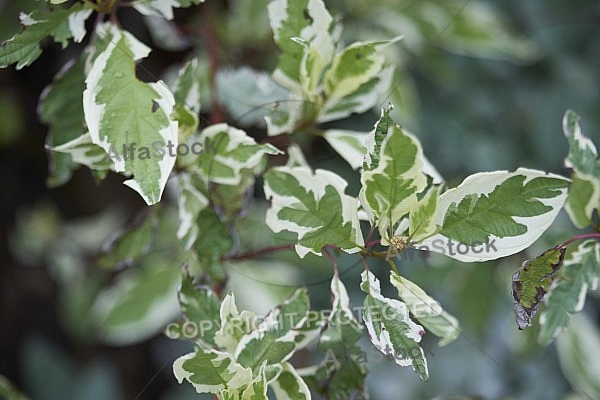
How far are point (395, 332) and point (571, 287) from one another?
172mm

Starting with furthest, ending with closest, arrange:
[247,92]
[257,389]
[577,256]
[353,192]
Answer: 1. [353,192]
2. [247,92]
3. [577,256]
4. [257,389]

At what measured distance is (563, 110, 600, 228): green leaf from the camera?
1.71ft

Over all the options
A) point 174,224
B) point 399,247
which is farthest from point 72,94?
point 174,224

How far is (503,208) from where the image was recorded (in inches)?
17.7

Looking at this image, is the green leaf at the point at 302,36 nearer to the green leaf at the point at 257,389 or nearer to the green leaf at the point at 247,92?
the green leaf at the point at 247,92

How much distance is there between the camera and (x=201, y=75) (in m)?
0.88

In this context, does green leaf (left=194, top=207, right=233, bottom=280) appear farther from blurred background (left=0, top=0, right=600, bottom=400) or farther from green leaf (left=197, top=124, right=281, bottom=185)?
Answer: blurred background (left=0, top=0, right=600, bottom=400)

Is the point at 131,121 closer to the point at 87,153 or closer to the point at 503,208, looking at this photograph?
the point at 87,153

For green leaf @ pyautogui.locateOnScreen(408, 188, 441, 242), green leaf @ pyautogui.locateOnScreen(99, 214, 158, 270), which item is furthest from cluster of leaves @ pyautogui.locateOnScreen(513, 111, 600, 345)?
green leaf @ pyautogui.locateOnScreen(99, 214, 158, 270)

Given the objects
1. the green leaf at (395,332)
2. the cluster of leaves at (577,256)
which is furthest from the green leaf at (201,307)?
the cluster of leaves at (577,256)

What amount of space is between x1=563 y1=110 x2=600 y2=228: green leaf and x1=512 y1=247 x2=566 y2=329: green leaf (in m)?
0.11

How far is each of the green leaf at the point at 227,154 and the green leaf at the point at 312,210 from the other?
4 centimetres

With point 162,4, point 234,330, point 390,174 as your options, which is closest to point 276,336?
point 234,330

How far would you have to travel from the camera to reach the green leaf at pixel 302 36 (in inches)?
21.0
